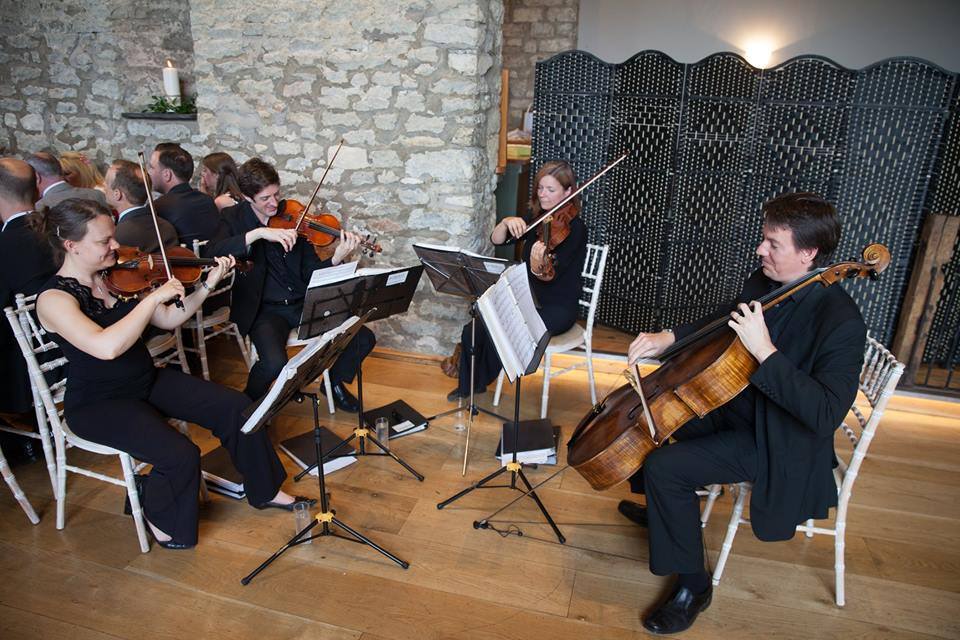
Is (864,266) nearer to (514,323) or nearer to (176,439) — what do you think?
(514,323)

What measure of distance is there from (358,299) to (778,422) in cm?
153

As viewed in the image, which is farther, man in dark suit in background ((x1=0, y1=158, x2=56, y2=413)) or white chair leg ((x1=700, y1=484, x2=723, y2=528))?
man in dark suit in background ((x1=0, y1=158, x2=56, y2=413))

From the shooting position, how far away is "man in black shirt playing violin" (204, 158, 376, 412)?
112 inches

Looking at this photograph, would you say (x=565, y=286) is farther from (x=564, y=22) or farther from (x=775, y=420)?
(x=564, y=22)

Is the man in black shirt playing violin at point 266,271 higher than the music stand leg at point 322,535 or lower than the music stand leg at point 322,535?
higher

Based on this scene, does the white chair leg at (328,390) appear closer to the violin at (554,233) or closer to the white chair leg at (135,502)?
the white chair leg at (135,502)

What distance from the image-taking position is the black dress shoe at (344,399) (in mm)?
3318

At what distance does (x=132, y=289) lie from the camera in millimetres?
2324

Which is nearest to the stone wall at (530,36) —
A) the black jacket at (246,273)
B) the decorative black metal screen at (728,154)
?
the decorative black metal screen at (728,154)

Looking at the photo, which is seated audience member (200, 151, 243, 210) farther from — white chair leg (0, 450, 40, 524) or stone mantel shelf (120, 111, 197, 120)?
white chair leg (0, 450, 40, 524)

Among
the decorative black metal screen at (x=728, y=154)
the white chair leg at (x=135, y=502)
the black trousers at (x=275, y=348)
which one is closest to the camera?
the white chair leg at (x=135, y=502)

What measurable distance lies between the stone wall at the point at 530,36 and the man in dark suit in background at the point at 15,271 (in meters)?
5.03

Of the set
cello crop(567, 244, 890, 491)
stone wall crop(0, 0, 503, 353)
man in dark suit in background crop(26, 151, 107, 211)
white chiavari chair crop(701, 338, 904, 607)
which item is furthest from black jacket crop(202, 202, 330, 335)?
white chiavari chair crop(701, 338, 904, 607)

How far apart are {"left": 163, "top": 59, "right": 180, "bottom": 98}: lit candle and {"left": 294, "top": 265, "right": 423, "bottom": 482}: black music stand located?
2.90m
